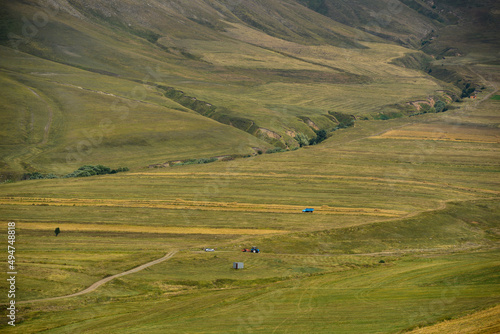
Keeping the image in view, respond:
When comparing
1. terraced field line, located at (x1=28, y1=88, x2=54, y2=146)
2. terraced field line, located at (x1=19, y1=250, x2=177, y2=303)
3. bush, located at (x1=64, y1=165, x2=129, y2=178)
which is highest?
terraced field line, located at (x1=19, y1=250, x2=177, y2=303)

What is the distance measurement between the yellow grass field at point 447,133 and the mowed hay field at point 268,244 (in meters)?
23.0

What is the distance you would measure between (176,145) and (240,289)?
350 feet

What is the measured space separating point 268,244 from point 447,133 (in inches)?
4798

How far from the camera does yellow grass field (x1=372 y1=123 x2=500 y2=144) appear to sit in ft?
547

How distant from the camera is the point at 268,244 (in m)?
76.1

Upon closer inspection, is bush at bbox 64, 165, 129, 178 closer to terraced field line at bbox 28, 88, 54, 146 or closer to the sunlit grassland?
terraced field line at bbox 28, 88, 54, 146

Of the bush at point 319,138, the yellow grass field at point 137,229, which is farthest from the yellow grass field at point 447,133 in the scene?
the yellow grass field at point 137,229

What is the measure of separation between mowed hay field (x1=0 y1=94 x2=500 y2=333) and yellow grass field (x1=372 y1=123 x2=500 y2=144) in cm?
2302

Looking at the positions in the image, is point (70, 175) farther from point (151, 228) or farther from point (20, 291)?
point (20, 291)

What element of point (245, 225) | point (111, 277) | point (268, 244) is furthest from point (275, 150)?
point (111, 277)

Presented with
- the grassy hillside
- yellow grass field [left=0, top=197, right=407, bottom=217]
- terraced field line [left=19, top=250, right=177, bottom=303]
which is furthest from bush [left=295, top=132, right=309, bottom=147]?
terraced field line [left=19, top=250, right=177, bottom=303]

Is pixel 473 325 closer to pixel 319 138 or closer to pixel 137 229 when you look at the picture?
pixel 137 229

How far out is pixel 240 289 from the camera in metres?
58.8

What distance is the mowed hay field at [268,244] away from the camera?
50.0 meters
